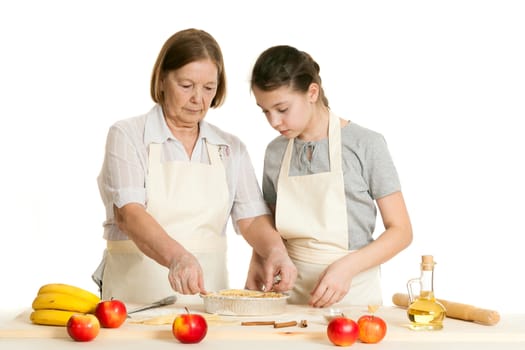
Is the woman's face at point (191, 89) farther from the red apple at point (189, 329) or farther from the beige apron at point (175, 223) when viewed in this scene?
the red apple at point (189, 329)

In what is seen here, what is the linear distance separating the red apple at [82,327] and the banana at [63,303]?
0.60ft

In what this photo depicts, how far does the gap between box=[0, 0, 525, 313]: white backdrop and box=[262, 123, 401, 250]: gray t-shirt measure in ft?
5.01

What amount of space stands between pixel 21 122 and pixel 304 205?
6.79 feet

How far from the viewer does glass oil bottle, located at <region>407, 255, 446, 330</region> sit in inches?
83.4

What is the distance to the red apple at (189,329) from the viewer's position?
1.97 meters

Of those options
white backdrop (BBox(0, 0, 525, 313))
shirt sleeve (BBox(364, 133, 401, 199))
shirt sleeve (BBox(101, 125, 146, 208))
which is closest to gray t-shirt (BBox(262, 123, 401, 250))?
shirt sleeve (BBox(364, 133, 401, 199))

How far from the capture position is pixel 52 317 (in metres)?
2.19

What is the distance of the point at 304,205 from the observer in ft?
9.60

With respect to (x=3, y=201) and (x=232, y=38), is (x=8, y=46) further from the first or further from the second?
(x=232, y=38)

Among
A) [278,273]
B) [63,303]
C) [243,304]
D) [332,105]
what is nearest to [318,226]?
[278,273]

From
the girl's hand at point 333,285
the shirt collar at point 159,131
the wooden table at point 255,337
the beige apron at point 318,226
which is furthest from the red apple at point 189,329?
the shirt collar at point 159,131

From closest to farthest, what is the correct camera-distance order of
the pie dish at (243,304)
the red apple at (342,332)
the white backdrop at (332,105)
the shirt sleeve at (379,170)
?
the red apple at (342,332)
the pie dish at (243,304)
the shirt sleeve at (379,170)
the white backdrop at (332,105)

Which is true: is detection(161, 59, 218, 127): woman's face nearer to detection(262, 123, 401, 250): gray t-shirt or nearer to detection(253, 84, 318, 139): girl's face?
detection(253, 84, 318, 139): girl's face

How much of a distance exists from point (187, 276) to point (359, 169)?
0.80m
